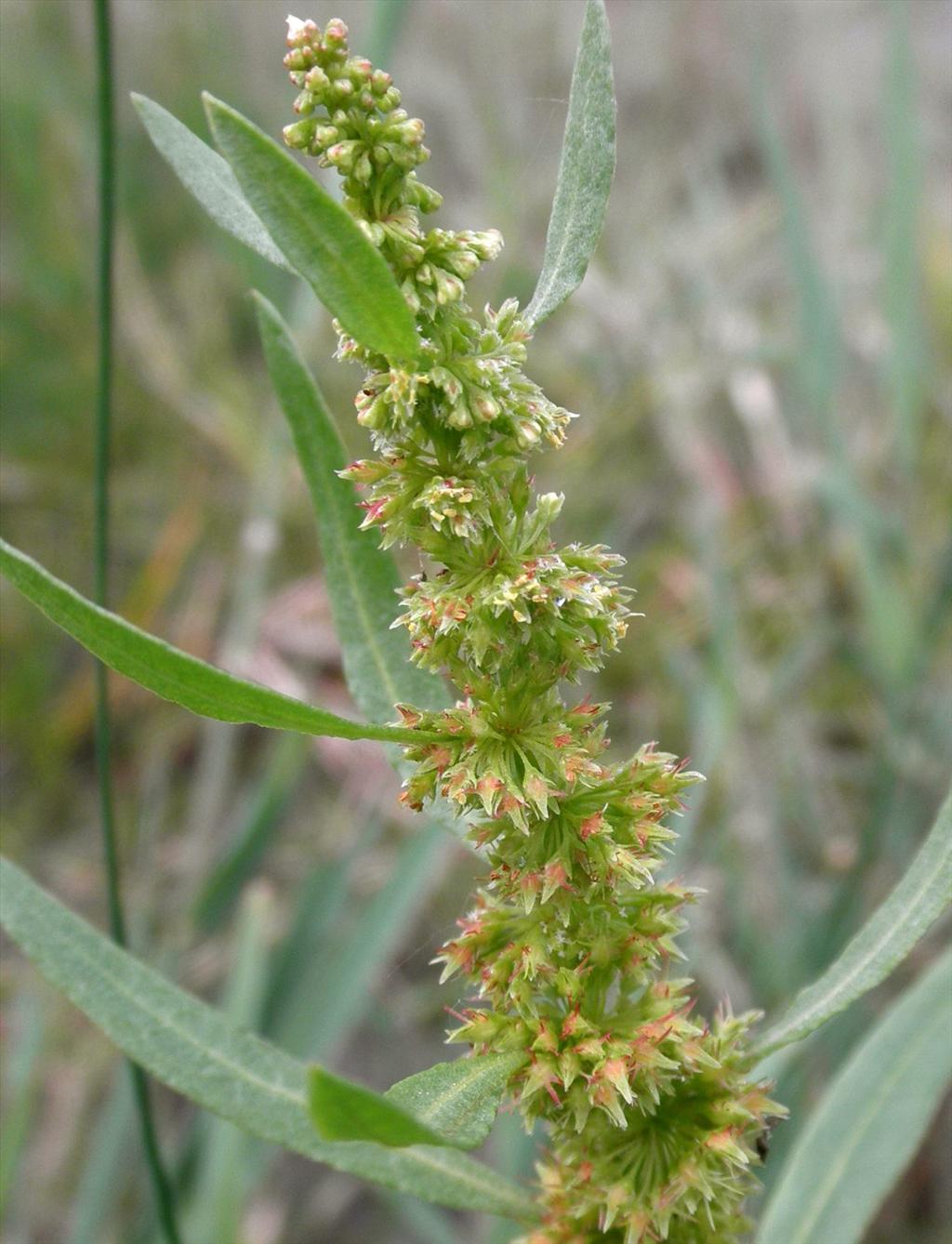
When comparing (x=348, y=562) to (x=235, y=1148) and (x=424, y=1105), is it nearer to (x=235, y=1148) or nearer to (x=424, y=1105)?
(x=424, y=1105)

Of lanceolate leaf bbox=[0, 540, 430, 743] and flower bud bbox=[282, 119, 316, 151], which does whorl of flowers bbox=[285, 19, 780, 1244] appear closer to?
flower bud bbox=[282, 119, 316, 151]

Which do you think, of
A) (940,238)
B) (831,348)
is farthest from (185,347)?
(940,238)

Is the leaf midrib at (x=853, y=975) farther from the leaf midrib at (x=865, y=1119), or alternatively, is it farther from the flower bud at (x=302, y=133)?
the flower bud at (x=302, y=133)

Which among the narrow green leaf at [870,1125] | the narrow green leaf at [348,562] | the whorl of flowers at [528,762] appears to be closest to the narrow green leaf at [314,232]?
the whorl of flowers at [528,762]

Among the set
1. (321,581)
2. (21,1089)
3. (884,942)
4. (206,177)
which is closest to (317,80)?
(206,177)

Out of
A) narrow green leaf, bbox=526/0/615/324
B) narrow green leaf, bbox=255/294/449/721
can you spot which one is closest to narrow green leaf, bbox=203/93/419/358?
narrow green leaf, bbox=526/0/615/324
